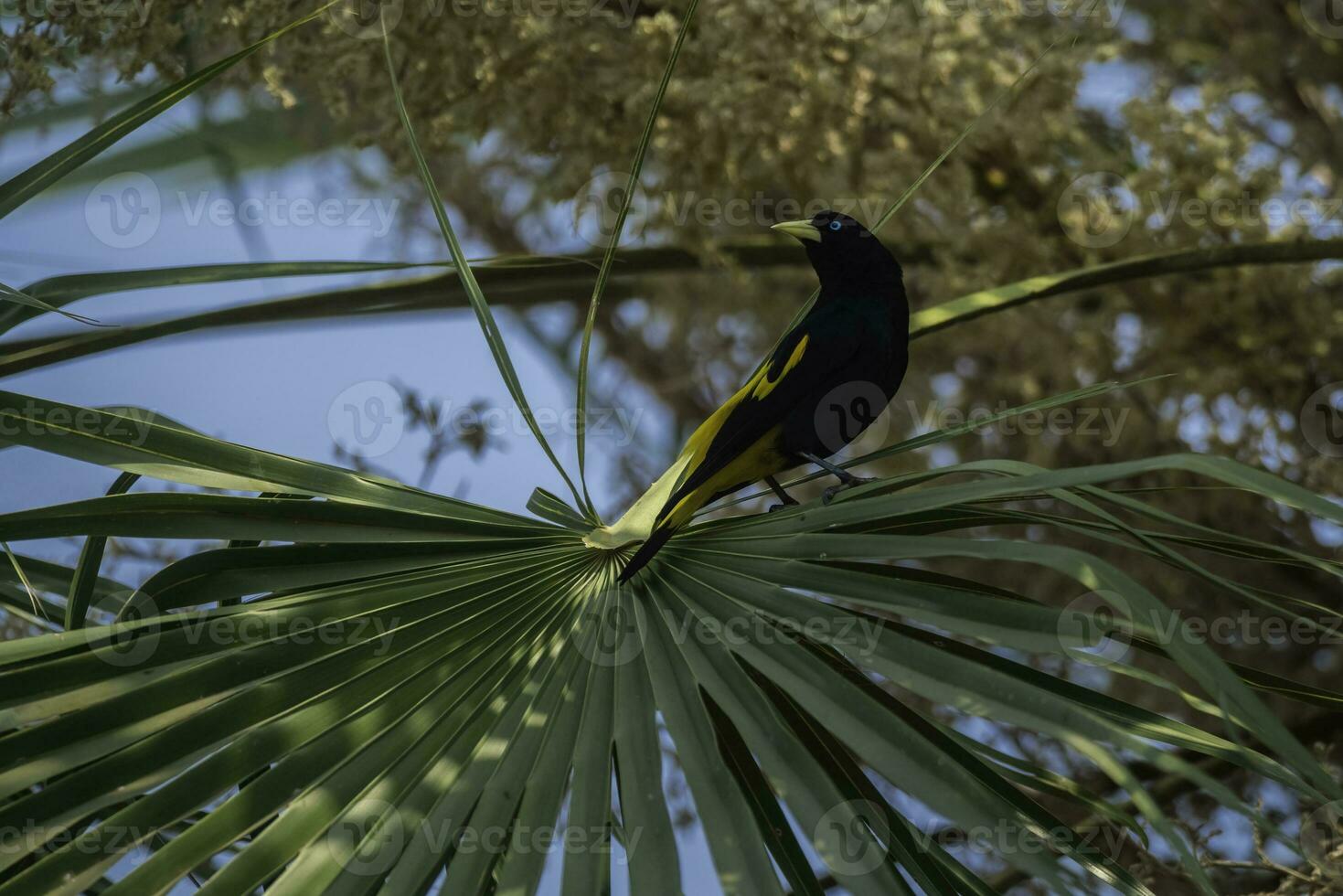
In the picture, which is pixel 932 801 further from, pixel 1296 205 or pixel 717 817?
pixel 1296 205

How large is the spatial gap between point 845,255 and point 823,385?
0.38 meters

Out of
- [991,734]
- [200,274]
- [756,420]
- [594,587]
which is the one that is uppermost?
[200,274]

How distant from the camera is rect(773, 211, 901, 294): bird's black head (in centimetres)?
255

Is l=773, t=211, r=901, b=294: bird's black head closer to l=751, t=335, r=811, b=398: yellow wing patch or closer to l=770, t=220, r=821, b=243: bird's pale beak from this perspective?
l=770, t=220, r=821, b=243: bird's pale beak

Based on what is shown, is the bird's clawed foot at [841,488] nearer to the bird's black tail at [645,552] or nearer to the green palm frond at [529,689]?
the green palm frond at [529,689]

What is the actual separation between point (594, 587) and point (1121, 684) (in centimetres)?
304

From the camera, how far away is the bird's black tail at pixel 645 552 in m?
1.81

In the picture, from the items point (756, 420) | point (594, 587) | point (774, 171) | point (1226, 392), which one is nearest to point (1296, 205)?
point (1226, 392)

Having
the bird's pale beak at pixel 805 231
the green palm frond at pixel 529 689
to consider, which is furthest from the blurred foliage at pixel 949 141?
the green palm frond at pixel 529 689

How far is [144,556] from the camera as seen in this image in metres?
3.94

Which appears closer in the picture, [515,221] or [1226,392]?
[1226,392]

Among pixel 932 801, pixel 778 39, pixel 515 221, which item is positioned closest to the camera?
pixel 932 801

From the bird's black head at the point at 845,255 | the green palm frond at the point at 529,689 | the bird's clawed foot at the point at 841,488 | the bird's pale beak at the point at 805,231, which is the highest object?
the bird's pale beak at the point at 805,231

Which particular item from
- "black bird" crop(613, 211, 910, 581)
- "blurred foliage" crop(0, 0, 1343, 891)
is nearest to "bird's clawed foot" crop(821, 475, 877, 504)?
"black bird" crop(613, 211, 910, 581)
